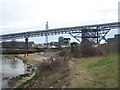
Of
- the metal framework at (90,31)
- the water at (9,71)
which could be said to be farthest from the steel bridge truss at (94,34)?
the water at (9,71)

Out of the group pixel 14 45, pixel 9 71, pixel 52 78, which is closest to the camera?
pixel 52 78

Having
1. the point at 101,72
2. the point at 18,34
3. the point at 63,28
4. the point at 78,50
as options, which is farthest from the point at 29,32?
the point at 101,72

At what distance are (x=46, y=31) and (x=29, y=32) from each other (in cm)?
578

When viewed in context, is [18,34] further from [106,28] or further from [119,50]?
[119,50]

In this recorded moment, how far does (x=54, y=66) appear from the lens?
28.3 m

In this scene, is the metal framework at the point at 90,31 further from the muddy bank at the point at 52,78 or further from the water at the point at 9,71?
the muddy bank at the point at 52,78

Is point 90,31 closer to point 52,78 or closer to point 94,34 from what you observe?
point 94,34

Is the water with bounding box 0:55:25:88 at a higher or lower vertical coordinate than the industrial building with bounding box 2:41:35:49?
lower

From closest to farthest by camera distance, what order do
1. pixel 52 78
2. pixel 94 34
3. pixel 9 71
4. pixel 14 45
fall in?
pixel 52 78 < pixel 9 71 < pixel 94 34 < pixel 14 45

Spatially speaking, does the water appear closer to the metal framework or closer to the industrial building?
the metal framework

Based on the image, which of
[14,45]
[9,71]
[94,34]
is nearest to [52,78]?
[9,71]

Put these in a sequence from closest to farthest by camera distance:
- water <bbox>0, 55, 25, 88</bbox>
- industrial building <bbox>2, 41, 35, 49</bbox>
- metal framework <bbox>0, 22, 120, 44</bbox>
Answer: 1. water <bbox>0, 55, 25, 88</bbox>
2. metal framework <bbox>0, 22, 120, 44</bbox>
3. industrial building <bbox>2, 41, 35, 49</bbox>

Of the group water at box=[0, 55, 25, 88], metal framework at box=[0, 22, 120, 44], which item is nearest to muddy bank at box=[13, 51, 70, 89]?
water at box=[0, 55, 25, 88]

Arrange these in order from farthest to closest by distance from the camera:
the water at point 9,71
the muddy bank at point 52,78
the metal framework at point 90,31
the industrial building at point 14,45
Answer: the industrial building at point 14,45, the metal framework at point 90,31, the water at point 9,71, the muddy bank at point 52,78
